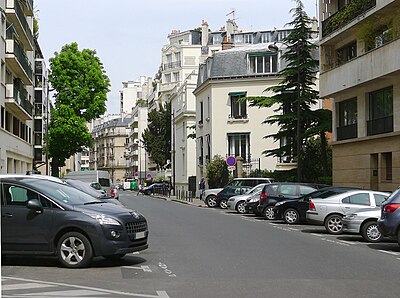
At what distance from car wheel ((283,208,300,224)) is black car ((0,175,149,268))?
1351 centimetres

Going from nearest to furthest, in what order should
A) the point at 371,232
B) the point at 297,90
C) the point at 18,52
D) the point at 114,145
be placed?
the point at 371,232, the point at 297,90, the point at 18,52, the point at 114,145

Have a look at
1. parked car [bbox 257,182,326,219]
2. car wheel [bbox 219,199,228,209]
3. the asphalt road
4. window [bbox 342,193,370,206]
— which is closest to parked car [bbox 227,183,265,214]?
car wheel [bbox 219,199,228,209]

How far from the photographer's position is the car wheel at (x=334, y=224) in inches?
836

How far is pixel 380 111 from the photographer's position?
31.1 metres

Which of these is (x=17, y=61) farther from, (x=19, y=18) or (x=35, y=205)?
(x=35, y=205)

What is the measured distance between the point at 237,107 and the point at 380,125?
27.2 meters

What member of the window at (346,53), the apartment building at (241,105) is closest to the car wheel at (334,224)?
the window at (346,53)

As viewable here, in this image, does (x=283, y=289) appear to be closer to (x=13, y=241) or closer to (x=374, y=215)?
(x=13, y=241)

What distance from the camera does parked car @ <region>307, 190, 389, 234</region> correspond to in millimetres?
20844

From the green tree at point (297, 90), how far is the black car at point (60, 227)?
2412 centimetres

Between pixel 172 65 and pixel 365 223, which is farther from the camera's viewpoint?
pixel 172 65

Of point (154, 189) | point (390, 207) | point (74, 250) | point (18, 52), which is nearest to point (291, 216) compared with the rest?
point (390, 207)

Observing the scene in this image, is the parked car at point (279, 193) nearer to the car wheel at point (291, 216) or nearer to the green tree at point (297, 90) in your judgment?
the car wheel at point (291, 216)

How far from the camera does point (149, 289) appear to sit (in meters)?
10.3
